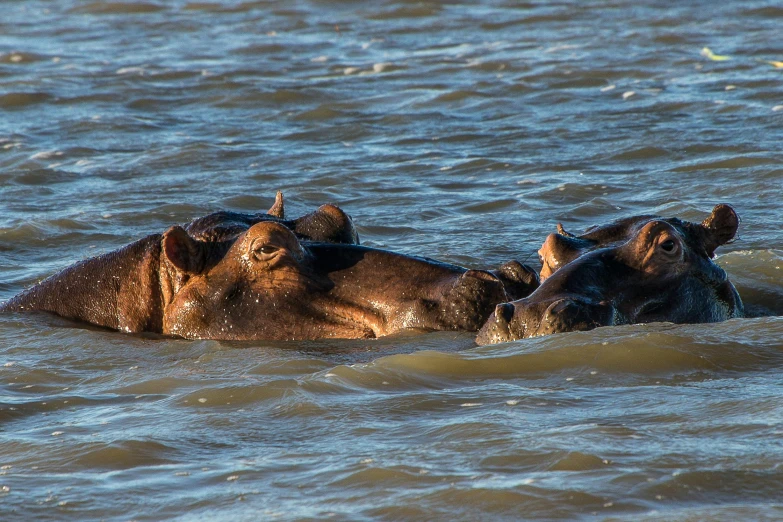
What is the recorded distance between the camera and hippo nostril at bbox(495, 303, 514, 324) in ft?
18.6

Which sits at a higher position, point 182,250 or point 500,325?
point 182,250

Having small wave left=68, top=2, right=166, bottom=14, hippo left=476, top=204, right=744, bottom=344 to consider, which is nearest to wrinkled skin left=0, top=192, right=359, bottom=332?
hippo left=476, top=204, right=744, bottom=344

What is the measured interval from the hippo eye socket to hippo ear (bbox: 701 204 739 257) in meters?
0.46

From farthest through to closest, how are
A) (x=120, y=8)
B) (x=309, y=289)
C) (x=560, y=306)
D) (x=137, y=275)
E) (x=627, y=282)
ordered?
(x=120, y=8) → (x=137, y=275) → (x=309, y=289) → (x=627, y=282) → (x=560, y=306)

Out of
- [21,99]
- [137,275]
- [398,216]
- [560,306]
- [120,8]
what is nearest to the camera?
[560,306]

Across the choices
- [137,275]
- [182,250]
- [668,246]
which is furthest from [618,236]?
[137,275]

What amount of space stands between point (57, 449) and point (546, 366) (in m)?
2.10

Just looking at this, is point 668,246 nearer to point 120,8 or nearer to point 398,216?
point 398,216

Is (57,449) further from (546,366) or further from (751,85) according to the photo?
(751,85)

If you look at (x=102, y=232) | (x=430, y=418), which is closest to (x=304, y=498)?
(x=430, y=418)

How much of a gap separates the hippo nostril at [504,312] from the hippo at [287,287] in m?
0.37

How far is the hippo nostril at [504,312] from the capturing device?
5.68 meters

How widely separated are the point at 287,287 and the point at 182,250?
54 cm

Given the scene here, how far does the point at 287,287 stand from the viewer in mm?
6461
